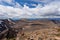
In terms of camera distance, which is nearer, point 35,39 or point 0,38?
point 35,39

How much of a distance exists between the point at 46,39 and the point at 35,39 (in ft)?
36.5

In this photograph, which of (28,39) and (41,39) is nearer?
(41,39)

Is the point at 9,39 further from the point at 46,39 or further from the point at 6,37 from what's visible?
the point at 46,39

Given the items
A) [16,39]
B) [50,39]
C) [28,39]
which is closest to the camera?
[50,39]

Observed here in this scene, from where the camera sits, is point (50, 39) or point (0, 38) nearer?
point (50, 39)

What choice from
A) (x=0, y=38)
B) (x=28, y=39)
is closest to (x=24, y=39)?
(x=28, y=39)

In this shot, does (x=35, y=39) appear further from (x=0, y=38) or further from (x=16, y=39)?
(x=0, y=38)

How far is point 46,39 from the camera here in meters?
137

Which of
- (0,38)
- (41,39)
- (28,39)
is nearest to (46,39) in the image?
(41,39)

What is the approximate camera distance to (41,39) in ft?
438

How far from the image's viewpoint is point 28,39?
143m

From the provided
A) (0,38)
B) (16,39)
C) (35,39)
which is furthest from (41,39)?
(0,38)

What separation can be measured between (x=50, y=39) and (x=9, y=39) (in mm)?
39867

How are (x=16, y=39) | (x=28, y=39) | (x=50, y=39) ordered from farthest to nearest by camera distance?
1. (x=16, y=39)
2. (x=28, y=39)
3. (x=50, y=39)
